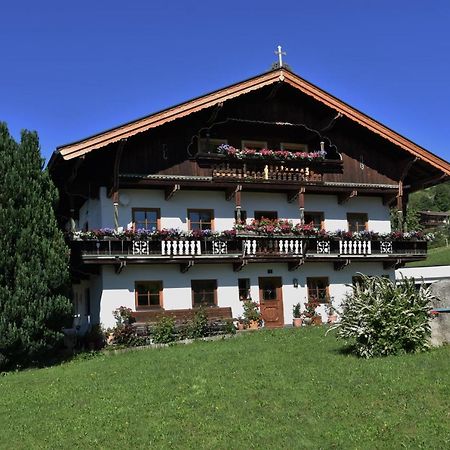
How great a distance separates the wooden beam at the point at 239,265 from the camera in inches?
901

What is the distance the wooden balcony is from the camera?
21156mm

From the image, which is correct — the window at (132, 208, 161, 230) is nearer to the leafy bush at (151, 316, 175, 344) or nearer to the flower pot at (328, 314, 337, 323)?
the leafy bush at (151, 316, 175, 344)

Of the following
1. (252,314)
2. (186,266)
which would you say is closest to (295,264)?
(252,314)

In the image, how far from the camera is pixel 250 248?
75.2 ft

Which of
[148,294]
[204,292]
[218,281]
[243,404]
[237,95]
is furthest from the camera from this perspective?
[218,281]

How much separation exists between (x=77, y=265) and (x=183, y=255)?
3848 mm

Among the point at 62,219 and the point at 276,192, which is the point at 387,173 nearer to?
the point at 276,192

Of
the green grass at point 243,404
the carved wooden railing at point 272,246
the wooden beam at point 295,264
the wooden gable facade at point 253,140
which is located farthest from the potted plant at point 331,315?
the green grass at point 243,404

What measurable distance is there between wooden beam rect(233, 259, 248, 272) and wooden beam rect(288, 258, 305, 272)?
2.04 m

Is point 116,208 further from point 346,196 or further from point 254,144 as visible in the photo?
point 346,196

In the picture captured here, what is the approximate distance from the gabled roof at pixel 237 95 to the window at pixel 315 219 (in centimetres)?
418

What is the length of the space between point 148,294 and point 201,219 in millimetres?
3698

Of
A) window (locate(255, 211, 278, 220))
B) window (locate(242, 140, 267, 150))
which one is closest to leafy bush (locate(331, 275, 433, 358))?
window (locate(255, 211, 278, 220))

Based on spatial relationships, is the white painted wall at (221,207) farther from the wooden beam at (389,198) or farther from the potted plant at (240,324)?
the potted plant at (240,324)
